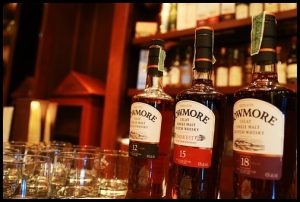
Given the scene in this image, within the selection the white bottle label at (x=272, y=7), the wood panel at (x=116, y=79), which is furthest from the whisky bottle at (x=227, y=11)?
the wood panel at (x=116, y=79)

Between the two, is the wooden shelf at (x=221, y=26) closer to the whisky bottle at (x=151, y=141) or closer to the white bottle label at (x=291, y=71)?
the white bottle label at (x=291, y=71)

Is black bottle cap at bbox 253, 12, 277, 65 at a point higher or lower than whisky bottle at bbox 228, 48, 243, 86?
lower

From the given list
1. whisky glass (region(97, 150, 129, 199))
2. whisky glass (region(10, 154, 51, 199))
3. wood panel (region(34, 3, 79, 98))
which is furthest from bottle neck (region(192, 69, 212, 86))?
wood panel (region(34, 3, 79, 98))

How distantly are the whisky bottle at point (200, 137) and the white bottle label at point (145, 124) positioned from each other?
59 mm

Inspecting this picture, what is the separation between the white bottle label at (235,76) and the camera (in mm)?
1360

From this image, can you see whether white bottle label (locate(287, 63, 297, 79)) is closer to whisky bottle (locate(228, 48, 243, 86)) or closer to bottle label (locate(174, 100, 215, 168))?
whisky bottle (locate(228, 48, 243, 86))

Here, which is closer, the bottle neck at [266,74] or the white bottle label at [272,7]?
the bottle neck at [266,74]

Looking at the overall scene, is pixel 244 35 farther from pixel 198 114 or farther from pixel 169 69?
pixel 198 114

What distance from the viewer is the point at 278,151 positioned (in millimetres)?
440

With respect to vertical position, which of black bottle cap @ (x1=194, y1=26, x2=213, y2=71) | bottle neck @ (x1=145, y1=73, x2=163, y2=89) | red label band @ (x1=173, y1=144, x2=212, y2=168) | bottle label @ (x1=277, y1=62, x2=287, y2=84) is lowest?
red label band @ (x1=173, y1=144, x2=212, y2=168)

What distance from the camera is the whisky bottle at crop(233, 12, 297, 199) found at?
440 mm

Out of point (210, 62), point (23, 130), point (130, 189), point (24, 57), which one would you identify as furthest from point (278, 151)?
point (24, 57)

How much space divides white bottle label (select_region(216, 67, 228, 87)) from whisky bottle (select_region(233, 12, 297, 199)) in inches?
35.4

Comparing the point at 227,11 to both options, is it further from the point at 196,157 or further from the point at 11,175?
the point at 11,175
